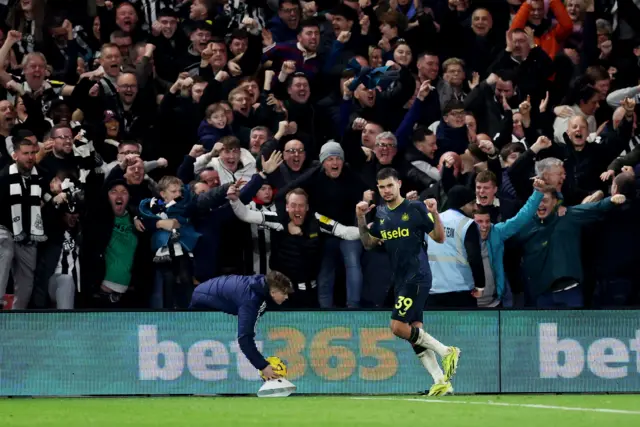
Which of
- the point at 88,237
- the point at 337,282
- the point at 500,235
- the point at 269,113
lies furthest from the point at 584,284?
the point at 88,237

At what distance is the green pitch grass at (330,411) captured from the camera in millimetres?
11820

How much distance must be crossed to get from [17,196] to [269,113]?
3.66 metres

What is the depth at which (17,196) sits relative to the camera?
16.4 meters

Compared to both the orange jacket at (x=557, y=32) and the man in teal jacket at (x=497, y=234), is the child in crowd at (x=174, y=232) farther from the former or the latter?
the orange jacket at (x=557, y=32)

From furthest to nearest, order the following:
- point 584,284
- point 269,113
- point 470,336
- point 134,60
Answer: point 134,60, point 269,113, point 584,284, point 470,336

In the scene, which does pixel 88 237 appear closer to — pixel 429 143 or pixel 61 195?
pixel 61 195

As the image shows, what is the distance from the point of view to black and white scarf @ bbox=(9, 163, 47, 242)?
1636cm

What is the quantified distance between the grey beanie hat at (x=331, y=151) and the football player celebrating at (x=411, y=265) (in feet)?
7.02

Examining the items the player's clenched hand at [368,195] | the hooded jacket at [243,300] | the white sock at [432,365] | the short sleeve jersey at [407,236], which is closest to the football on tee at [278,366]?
the hooded jacket at [243,300]

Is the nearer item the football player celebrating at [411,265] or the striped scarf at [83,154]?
the football player celebrating at [411,265]

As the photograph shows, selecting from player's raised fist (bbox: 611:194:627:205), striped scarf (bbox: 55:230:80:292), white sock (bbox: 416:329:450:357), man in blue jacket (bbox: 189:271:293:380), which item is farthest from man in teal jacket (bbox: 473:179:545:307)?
striped scarf (bbox: 55:230:80:292)

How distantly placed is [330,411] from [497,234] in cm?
409

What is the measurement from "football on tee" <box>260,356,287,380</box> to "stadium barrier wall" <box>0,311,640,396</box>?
0.79ft

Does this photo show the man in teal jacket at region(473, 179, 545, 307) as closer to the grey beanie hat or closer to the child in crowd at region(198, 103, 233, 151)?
the grey beanie hat
